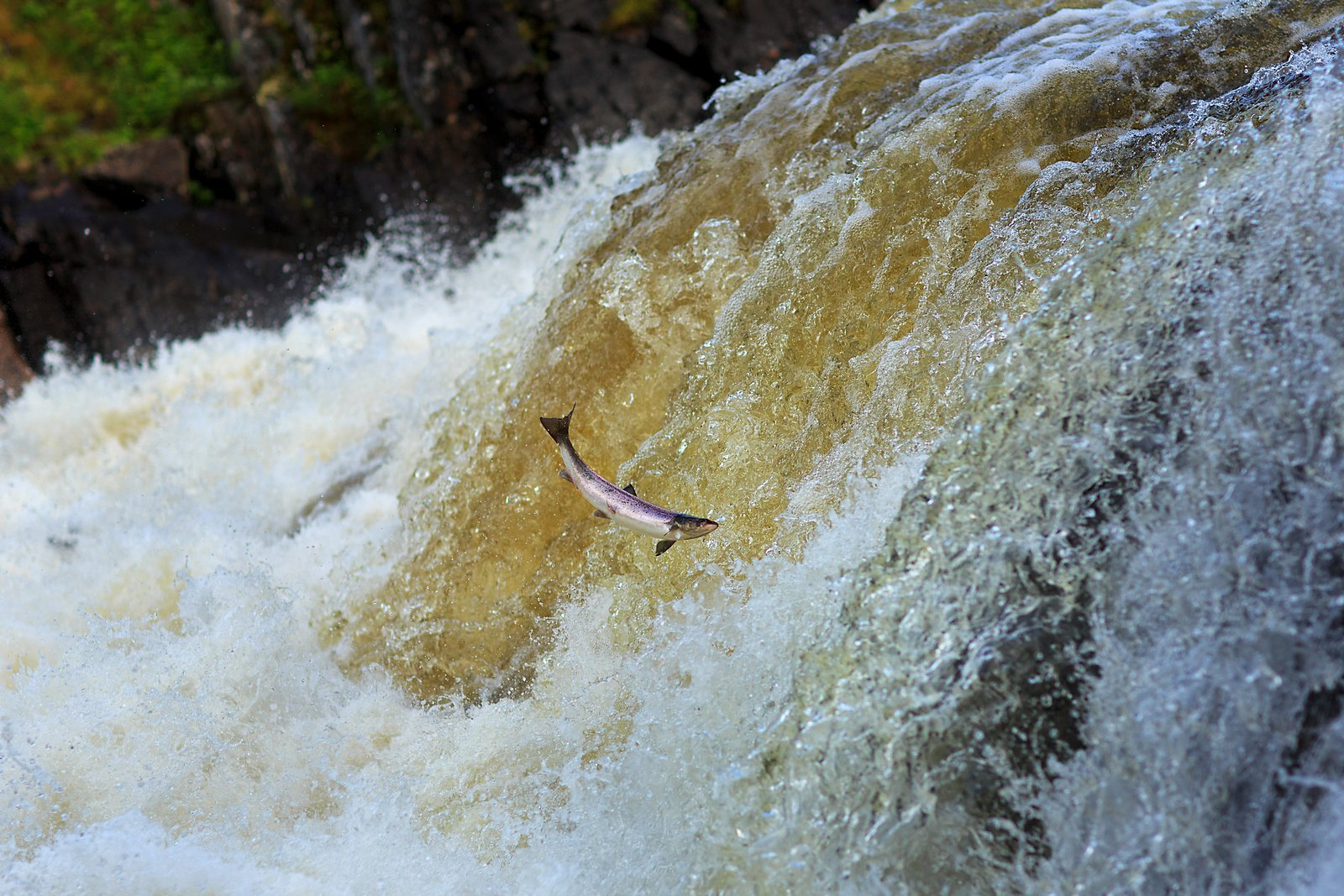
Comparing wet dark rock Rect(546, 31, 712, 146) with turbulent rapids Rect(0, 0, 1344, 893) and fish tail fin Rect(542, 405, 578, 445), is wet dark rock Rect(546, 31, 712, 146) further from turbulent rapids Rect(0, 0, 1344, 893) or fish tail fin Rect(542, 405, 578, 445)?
fish tail fin Rect(542, 405, 578, 445)

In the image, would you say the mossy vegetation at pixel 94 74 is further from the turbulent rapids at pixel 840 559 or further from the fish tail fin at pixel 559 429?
the fish tail fin at pixel 559 429

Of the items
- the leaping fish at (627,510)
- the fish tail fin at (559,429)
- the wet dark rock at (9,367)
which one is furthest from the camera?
the wet dark rock at (9,367)

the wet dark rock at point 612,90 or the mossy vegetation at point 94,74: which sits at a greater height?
the mossy vegetation at point 94,74

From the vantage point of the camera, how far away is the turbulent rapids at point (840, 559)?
168 centimetres

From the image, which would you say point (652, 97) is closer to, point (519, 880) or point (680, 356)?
point (680, 356)

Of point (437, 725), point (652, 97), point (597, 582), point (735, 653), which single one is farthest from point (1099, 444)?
point (652, 97)

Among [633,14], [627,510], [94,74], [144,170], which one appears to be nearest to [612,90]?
[633,14]

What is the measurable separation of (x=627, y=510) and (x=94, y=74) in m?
7.71

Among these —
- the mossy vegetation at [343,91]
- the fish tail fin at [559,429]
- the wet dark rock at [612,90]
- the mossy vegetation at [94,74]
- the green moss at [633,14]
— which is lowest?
the fish tail fin at [559,429]

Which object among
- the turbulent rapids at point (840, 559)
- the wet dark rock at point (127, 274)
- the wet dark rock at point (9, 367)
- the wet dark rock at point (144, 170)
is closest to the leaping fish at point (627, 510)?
the turbulent rapids at point (840, 559)

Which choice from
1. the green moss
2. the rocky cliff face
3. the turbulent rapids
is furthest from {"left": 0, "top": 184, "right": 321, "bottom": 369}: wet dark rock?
the turbulent rapids

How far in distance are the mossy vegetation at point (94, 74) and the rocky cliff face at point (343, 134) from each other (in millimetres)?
207

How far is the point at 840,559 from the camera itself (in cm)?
217

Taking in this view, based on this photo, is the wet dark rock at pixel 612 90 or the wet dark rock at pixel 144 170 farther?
the wet dark rock at pixel 144 170
